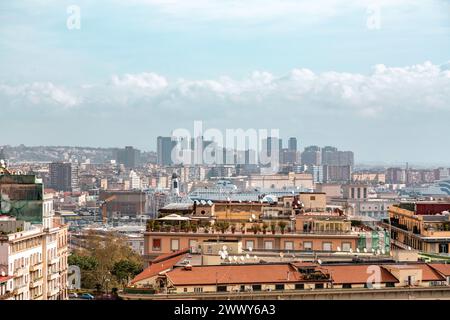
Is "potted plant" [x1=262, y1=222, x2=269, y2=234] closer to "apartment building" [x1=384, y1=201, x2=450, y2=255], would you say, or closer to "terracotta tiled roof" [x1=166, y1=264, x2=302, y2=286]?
"apartment building" [x1=384, y1=201, x2=450, y2=255]

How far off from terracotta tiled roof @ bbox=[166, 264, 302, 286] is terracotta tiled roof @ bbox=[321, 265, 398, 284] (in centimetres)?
20

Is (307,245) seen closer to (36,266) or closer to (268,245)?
(268,245)

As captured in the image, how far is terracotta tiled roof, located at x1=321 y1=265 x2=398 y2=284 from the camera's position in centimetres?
541

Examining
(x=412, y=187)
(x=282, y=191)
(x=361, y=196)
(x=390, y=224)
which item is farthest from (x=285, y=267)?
(x=361, y=196)

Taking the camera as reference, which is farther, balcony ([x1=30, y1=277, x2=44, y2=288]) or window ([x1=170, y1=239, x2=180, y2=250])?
window ([x1=170, y1=239, x2=180, y2=250])

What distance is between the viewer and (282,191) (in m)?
17.5

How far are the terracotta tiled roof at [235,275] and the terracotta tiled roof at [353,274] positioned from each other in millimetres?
195

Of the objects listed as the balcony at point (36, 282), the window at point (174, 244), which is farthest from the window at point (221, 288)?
the window at point (174, 244)

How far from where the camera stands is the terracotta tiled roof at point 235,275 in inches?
210

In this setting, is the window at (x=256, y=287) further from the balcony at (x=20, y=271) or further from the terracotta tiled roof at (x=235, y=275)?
the balcony at (x=20, y=271)

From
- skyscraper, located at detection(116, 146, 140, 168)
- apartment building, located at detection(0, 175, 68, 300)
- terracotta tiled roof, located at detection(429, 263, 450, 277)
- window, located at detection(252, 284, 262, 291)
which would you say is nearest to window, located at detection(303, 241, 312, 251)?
skyscraper, located at detection(116, 146, 140, 168)

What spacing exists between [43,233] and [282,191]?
29.5ft

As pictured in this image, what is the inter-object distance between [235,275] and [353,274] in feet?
2.01

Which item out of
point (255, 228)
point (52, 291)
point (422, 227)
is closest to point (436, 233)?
point (422, 227)
